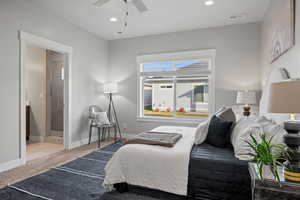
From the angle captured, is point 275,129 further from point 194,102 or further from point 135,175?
point 194,102

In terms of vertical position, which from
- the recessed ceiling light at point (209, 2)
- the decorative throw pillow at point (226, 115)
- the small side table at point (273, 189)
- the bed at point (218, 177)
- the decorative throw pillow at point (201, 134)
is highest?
the recessed ceiling light at point (209, 2)

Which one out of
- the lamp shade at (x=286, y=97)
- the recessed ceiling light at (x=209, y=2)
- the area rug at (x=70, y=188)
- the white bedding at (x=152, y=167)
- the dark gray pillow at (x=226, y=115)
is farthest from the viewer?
the recessed ceiling light at (x=209, y=2)

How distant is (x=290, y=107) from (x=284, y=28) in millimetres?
1633

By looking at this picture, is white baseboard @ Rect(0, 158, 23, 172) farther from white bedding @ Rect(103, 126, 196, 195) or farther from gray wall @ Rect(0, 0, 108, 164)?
white bedding @ Rect(103, 126, 196, 195)

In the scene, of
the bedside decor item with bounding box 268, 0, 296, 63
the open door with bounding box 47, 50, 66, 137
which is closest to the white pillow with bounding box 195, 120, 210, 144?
the bedside decor item with bounding box 268, 0, 296, 63

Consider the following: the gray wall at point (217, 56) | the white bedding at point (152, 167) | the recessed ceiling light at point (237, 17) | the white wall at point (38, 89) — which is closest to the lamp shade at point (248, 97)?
the gray wall at point (217, 56)

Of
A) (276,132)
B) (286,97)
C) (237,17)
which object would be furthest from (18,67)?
(237,17)

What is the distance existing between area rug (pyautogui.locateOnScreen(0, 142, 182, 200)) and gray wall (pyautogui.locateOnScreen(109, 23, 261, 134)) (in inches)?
92.5

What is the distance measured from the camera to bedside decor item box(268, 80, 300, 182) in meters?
1.07

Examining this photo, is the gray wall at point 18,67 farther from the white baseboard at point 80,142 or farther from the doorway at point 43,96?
the doorway at point 43,96

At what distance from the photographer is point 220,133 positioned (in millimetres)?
2186

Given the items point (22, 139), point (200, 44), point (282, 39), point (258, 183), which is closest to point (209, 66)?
point (200, 44)

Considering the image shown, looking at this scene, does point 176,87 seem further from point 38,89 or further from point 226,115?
point 38,89

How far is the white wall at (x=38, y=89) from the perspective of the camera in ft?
15.3
